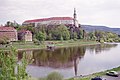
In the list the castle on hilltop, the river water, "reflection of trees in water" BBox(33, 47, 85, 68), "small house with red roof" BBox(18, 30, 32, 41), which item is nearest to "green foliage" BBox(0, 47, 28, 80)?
the river water

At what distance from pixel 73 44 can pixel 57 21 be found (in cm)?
4037

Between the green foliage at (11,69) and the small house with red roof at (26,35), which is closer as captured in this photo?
the green foliage at (11,69)

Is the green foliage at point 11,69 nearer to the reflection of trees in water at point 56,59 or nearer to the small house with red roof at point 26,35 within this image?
the reflection of trees in water at point 56,59

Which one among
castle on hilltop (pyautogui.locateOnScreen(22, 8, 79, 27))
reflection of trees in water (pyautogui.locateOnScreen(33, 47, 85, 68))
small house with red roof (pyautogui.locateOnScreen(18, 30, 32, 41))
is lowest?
reflection of trees in water (pyautogui.locateOnScreen(33, 47, 85, 68))

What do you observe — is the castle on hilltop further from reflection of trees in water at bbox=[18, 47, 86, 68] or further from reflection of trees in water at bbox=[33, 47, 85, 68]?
reflection of trees in water at bbox=[18, 47, 86, 68]

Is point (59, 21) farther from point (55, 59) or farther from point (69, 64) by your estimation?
point (69, 64)

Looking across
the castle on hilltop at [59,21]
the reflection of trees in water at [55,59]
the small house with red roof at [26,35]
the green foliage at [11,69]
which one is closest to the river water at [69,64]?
the reflection of trees in water at [55,59]

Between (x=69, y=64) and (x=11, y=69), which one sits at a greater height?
(x=11, y=69)

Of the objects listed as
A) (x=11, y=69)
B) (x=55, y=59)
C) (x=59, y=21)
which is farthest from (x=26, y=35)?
(x=11, y=69)

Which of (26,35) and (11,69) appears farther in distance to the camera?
(26,35)

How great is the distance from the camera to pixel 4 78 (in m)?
6.24

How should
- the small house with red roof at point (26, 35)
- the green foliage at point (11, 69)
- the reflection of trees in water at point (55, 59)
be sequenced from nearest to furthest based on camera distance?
the green foliage at point (11, 69) < the reflection of trees in water at point (55, 59) < the small house with red roof at point (26, 35)

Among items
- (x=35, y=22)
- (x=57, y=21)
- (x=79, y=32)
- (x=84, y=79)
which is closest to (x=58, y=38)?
(x=79, y=32)

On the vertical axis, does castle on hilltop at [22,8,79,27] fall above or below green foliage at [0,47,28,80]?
above
